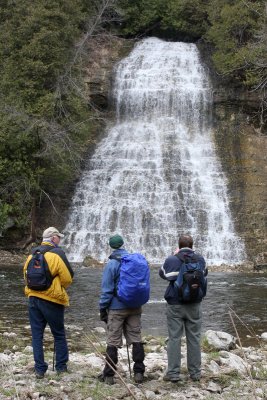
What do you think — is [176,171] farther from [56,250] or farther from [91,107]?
[56,250]

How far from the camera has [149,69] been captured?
3066cm

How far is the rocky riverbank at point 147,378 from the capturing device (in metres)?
5.24

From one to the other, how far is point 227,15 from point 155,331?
2224 cm

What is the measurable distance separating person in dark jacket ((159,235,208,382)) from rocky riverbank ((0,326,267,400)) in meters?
0.22

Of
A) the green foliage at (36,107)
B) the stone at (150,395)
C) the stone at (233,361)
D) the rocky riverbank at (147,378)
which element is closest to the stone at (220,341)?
the rocky riverbank at (147,378)

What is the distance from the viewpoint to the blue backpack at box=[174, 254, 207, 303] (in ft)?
19.4

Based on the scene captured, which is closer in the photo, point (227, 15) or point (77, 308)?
point (77, 308)

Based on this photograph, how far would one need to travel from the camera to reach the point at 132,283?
582cm

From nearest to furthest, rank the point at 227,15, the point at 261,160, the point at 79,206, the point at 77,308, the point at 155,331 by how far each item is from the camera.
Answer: the point at 155,331
the point at 77,308
the point at 79,206
the point at 261,160
the point at 227,15

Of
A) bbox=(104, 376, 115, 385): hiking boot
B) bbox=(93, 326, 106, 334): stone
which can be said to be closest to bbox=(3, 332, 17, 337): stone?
bbox=(93, 326, 106, 334): stone

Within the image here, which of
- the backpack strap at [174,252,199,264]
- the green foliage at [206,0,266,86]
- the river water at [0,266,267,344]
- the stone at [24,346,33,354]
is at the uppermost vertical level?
the green foliage at [206,0,266,86]

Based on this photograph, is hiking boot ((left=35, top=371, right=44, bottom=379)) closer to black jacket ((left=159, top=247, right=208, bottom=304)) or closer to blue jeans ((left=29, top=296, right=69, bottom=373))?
blue jeans ((left=29, top=296, right=69, bottom=373))

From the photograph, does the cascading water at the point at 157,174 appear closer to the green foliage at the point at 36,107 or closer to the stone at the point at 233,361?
the green foliage at the point at 36,107

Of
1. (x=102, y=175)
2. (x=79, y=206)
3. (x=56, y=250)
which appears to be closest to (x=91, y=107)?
(x=102, y=175)
